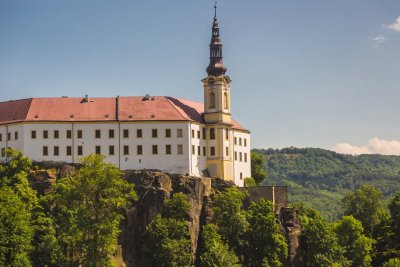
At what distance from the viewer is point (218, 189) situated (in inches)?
4528

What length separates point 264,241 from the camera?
108m

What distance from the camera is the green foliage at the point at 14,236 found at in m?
93.9

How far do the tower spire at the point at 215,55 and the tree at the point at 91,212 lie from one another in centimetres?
2781

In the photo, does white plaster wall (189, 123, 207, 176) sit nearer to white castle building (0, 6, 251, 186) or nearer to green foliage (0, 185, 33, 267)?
white castle building (0, 6, 251, 186)

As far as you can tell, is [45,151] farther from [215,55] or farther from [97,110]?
[215,55]

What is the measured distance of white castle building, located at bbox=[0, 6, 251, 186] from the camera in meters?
115

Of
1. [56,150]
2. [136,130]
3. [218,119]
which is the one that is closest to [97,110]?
[136,130]

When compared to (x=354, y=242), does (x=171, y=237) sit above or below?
above

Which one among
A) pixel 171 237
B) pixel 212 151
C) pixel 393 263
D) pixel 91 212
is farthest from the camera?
pixel 212 151

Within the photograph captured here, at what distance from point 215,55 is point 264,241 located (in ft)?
99.4

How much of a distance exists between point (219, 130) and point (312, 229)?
784 inches

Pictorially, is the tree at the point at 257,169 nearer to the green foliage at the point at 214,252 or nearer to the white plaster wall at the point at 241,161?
the white plaster wall at the point at 241,161

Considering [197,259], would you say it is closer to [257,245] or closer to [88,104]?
[257,245]

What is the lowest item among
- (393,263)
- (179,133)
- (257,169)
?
(393,263)
